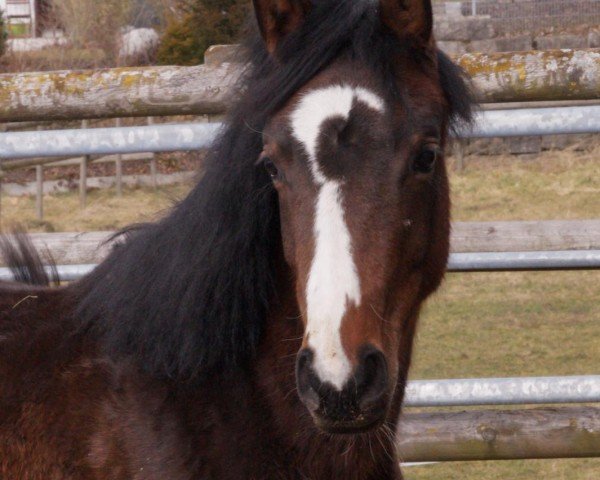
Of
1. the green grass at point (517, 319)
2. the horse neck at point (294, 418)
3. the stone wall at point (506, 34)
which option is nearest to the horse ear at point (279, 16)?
the horse neck at point (294, 418)

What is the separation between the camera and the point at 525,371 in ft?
20.6

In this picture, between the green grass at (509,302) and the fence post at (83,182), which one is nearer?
the green grass at (509,302)

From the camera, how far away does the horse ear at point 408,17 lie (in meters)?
2.34

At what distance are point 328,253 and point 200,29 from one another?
12.7 m

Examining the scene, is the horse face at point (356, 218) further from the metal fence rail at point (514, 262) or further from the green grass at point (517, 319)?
the green grass at point (517, 319)

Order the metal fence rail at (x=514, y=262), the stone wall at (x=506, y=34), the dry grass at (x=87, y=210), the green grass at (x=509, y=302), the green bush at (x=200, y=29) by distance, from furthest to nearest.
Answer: the stone wall at (x=506, y=34)
the green bush at (x=200, y=29)
the dry grass at (x=87, y=210)
the green grass at (x=509, y=302)
the metal fence rail at (x=514, y=262)

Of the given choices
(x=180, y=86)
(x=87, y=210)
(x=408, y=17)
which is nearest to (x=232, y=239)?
(x=408, y=17)

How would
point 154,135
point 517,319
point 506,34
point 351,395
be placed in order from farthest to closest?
point 506,34
point 517,319
point 154,135
point 351,395

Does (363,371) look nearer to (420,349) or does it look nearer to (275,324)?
(275,324)

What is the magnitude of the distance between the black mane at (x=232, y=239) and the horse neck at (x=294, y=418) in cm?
4

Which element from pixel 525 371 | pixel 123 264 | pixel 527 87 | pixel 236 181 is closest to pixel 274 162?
pixel 236 181

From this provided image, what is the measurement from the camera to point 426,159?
226 cm

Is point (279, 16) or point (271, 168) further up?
point (279, 16)

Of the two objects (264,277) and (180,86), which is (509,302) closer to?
(180,86)
